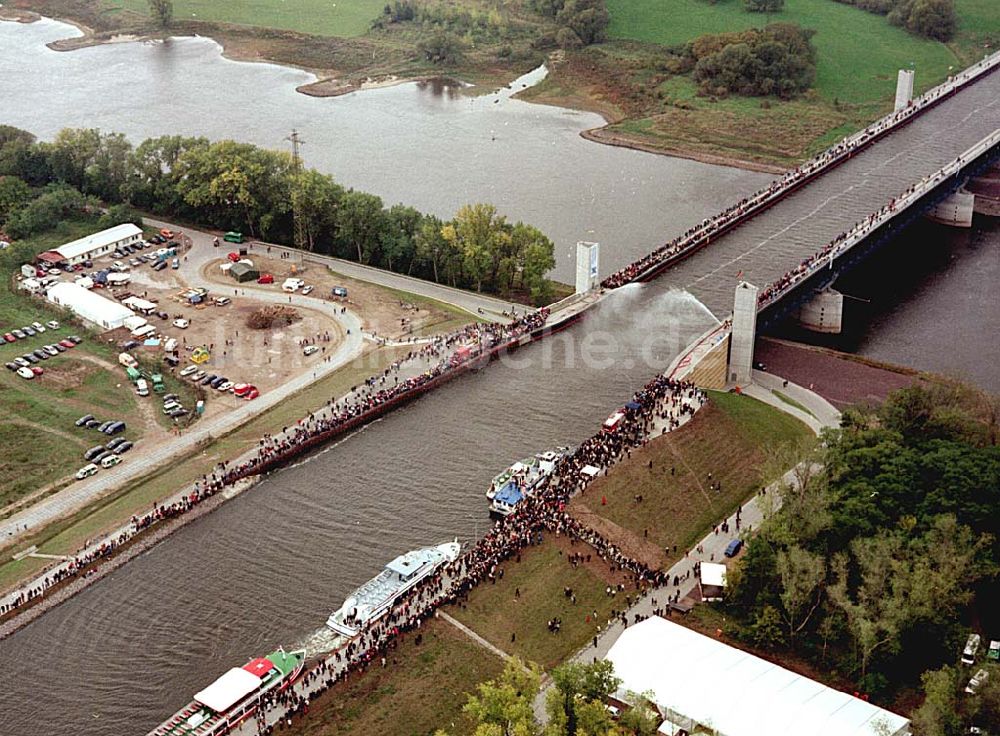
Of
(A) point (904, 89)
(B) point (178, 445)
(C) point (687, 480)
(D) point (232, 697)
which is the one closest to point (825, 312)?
(C) point (687, 480)

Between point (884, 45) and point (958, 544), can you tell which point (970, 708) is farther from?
point (884, 45)

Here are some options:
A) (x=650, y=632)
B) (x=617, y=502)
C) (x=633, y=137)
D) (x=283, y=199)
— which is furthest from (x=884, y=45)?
(x=650, y=632)

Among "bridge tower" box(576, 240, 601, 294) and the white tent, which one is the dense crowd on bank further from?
the white tent

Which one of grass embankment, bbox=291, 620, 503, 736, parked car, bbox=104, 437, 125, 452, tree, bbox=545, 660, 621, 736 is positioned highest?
tree, bbox=545, 660, 621, 736

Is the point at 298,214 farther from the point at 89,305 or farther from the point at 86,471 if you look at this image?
the point at 86,471

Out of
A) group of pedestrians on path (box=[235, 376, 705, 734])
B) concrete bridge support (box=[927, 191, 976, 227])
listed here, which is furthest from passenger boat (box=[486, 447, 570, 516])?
concrete bridge support (box=[927, 191, 976, 227])

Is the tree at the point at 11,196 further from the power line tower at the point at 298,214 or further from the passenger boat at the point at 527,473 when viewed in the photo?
the passenger boat at the point at 527,473

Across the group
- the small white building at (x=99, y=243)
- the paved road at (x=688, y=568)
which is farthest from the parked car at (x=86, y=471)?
the small white building at (x=99, y=243)
